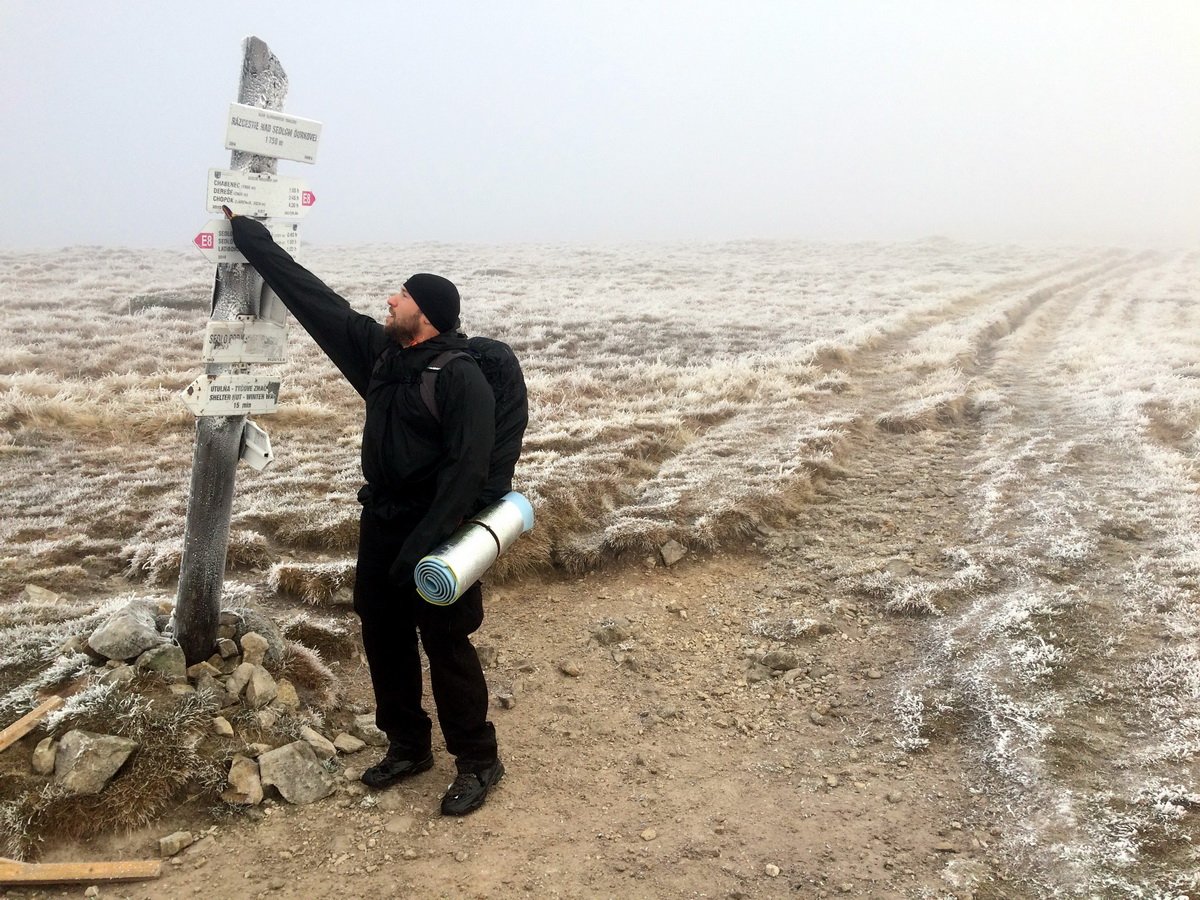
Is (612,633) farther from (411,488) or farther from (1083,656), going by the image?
(1083,656)

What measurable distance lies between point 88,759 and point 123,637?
0.99 meters

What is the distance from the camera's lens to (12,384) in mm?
15820

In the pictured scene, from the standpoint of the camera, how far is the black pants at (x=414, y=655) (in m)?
5.14

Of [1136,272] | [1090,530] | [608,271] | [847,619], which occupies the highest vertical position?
[1136,272]

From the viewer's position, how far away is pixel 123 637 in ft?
18.9

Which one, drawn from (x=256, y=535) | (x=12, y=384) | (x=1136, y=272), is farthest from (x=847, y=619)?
(x=1136, y=272)

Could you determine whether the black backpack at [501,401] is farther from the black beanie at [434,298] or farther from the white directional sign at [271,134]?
the white directional sign at [271,134]

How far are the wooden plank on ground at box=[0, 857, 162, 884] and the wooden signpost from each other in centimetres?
163

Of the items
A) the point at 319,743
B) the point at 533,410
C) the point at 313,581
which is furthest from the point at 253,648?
the point at 533,410

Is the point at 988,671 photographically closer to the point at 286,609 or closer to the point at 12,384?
the point at 286,609

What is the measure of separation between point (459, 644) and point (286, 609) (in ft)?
10.8

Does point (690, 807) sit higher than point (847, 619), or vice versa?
point (847, 619)

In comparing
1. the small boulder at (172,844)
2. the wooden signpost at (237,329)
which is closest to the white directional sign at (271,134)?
the wooden signpost at (237,329)

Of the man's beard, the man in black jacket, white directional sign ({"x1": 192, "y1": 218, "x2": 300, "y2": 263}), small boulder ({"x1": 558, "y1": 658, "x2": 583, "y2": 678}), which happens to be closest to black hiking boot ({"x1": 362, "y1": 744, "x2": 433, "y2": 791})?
the man in black jacket
